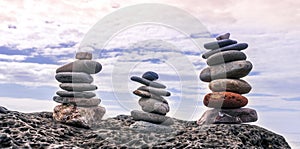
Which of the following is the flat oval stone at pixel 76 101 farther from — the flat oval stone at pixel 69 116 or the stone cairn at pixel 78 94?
the flat oval stone at pixel 69 116

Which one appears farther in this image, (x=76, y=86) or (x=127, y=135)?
(x=76, y=86)

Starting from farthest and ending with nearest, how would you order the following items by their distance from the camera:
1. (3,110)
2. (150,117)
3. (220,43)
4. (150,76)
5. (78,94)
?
(220,43) < (78,94) < (150,76) < (150,117) < (3,110)

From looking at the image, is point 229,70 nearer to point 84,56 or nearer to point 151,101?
point 151,101

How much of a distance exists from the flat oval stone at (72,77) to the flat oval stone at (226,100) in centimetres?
502

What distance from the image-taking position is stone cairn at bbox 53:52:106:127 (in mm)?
12977

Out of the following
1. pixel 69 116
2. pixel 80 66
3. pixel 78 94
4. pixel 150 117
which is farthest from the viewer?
pixel 80 66

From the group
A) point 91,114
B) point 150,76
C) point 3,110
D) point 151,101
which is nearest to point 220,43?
point 150,76

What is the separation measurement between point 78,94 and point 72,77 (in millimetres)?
713

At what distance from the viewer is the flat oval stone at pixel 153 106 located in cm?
1295

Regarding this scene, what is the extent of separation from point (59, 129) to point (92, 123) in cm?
181

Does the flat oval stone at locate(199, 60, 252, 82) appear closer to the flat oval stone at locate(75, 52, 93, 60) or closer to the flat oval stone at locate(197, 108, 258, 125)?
the flat oval stone at locate(197, 108, 258, 125)

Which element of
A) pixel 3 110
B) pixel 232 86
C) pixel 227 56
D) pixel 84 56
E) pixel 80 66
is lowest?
pixel 3 110

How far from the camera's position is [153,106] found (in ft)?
42.4

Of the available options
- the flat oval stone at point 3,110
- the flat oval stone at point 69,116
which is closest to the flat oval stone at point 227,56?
the flat oval stone at point 69,116
